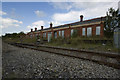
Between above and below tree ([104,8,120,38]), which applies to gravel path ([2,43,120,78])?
below

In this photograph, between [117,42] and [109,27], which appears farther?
[109,27]

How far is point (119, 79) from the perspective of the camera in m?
2.24

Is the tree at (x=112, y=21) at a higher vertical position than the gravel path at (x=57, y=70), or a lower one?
higher

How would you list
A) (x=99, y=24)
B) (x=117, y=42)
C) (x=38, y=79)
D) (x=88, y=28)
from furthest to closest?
(x=88, y=28), (x=99, y=24), (x=117, y=42), (x=38, y=79)

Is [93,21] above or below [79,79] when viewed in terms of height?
above

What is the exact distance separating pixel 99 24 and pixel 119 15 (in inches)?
140

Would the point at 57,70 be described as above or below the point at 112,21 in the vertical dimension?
below

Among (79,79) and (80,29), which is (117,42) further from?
(80,29)

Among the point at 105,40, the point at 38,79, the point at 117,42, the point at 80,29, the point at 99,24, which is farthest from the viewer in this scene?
the point at 80,29

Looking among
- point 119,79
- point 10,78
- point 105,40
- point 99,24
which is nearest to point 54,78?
point 10,78

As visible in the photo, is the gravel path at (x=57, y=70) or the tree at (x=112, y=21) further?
the tree at (x=112, y=21)

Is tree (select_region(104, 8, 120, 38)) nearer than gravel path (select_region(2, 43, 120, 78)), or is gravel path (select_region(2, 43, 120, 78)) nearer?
gravel path (select_region(2, 43, 120, 78))

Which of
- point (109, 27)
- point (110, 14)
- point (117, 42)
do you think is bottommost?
point (117, 42)

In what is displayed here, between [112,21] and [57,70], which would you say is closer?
[57,70]
